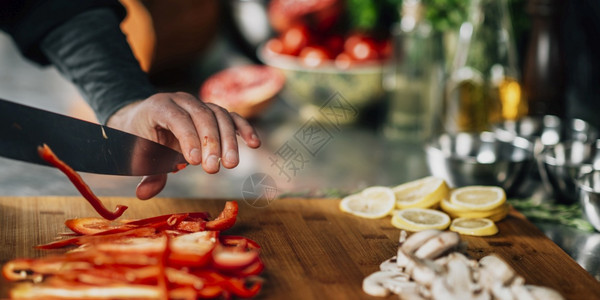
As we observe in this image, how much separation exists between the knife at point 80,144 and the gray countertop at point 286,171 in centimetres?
45

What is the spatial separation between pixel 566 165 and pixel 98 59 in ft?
4.72

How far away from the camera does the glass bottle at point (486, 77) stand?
2770mm

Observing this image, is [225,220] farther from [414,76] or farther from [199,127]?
[414,76]

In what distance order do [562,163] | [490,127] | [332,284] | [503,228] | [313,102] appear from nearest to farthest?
[332,284] → [503,228] → [562,163] → [490,127] → [313,102]

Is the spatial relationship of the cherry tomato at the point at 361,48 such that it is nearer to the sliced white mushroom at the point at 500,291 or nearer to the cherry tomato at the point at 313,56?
the cherry tomato at the point at 313,56

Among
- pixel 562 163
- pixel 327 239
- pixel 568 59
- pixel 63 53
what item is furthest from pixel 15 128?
pixel 568 59

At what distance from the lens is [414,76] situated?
2998 millimetres

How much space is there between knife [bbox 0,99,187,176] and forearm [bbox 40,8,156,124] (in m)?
0.27

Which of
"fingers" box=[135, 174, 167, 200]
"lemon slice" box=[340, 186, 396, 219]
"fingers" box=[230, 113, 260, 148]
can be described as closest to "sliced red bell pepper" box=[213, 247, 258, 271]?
"fingers" box=[230, 113, 260, 148]

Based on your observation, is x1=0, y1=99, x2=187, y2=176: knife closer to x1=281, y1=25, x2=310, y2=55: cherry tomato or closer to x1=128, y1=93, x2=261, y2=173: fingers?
x1=128, y1=93, x2=261, y2=173: fingers

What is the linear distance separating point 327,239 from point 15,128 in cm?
83

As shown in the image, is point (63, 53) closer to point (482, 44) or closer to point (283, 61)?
point (283, 61)

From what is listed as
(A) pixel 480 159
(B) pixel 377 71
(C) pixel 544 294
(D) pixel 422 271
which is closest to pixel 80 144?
(D) pixel 422 271

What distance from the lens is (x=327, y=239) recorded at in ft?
6.28
